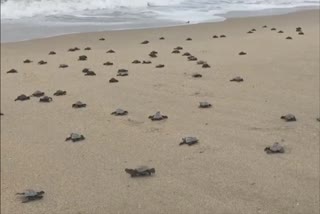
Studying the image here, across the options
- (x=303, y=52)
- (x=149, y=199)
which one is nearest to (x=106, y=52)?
(x=303, y=52)

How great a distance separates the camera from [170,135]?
4.68 metres

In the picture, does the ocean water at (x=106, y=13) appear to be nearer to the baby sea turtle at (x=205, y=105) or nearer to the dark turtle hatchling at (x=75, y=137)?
the baby sea turtle at (x=205, y=105)

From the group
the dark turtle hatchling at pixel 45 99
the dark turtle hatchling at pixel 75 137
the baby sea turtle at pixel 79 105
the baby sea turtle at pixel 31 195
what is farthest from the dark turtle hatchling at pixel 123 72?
the baby sea turtle at pixel 31 195

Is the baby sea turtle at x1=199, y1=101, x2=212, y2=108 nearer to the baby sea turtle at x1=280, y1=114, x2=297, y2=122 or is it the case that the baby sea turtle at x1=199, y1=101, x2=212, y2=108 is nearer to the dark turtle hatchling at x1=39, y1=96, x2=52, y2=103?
the baby sea turtle at x1=280, y1=114, x2=297, y2=122

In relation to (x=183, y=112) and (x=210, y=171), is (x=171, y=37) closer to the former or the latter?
(x=183, y=112)

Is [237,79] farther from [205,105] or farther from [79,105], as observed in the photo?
[79,105]

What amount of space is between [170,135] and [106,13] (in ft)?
32.1

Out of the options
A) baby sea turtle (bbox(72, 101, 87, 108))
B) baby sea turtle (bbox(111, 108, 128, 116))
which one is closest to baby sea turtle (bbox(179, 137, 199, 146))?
baby sea turtle (bbox(111, 108, 128, 116))

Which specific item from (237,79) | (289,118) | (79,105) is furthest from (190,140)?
(237,79)

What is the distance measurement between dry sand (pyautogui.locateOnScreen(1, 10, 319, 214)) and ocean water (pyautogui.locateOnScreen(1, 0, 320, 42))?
10.4 feet

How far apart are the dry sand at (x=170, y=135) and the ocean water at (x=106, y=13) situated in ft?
10.4

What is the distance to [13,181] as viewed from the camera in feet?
13.5

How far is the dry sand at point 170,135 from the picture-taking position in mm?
3584

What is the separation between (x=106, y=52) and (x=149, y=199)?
5.42 metres
